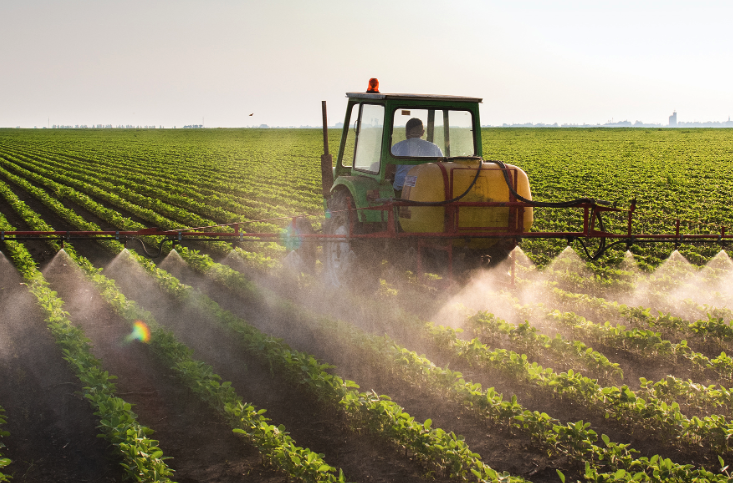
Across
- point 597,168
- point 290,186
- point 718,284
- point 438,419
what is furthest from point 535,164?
point 438,419

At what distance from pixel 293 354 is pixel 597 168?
2873 centimetres

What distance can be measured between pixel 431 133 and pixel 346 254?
71.8 inches

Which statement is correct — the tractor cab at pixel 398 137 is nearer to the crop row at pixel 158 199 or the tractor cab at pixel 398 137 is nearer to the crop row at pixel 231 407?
the crop row at pixel 231 407

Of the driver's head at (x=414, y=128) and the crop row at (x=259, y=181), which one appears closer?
the driver's head at (x=414, y=128)

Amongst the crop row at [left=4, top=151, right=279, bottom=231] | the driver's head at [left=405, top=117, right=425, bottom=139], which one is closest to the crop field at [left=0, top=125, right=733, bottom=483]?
the driver's head at [left=405, top=117, right=425, bottom=139]

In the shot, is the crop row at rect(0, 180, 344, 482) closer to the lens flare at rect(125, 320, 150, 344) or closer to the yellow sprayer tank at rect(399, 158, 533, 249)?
the lens flare at rect(125, 320, 150, 344)

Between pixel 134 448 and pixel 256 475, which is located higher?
pixel 134 448

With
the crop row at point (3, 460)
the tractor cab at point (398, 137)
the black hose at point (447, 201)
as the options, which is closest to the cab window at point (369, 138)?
the tractor cab at point (398, 137)

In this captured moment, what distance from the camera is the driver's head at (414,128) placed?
22.5ft

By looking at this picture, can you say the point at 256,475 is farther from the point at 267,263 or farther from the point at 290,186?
the point at 290,186

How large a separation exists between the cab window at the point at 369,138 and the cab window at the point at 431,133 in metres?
0.22

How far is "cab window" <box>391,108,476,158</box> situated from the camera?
6.87 metres

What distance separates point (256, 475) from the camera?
12.6ft

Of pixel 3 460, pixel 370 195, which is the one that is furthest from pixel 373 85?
pixel 3 460
